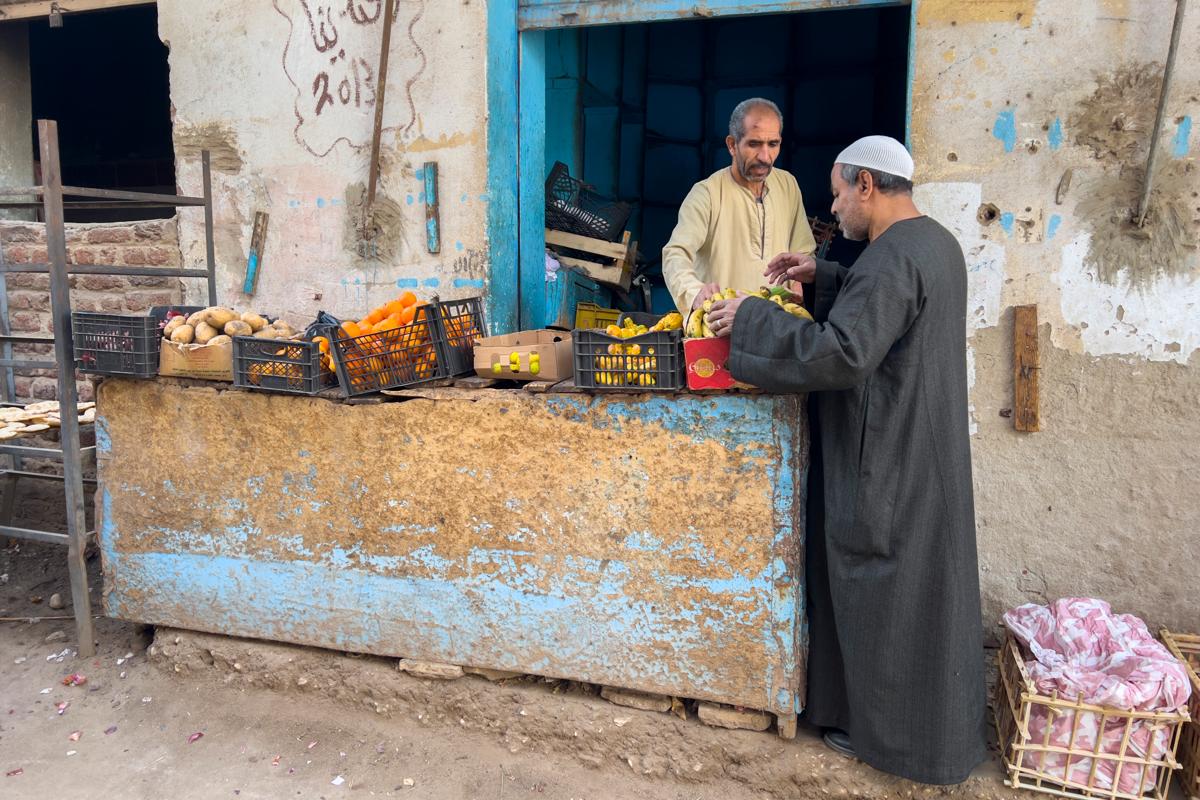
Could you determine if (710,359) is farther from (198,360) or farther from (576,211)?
(576,211)

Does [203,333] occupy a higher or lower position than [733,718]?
higher

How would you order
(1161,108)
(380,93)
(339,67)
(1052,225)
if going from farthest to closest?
(339,67) < (380,93) < (1052,225) < (1161,108)

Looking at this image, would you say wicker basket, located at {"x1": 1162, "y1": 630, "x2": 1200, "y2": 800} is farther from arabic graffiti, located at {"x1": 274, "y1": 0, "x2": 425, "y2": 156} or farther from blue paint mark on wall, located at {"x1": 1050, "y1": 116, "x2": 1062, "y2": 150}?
arabic graffiti, located at {"x1": 274, "y1": 0, "x2": 425, "y2": 156}

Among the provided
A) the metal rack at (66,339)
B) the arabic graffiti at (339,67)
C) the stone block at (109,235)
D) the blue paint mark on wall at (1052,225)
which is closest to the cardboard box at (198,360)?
the metal rack at (66,339)

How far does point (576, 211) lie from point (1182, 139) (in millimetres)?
3355

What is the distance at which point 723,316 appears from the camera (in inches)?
109

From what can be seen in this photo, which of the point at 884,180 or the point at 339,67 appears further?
the point at 339,67

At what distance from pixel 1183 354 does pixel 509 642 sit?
2801 millimetres

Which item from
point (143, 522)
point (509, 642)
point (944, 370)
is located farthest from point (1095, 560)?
point (143, 522)

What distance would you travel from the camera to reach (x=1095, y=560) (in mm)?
3398

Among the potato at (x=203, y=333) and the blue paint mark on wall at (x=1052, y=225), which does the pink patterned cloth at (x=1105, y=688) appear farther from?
the potato at (x=203, y=333)

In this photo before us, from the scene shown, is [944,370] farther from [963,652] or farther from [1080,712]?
[1080,712]

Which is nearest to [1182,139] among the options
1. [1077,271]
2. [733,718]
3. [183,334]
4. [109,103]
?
[1077,271]

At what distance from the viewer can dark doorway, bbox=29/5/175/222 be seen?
8.80 meters
